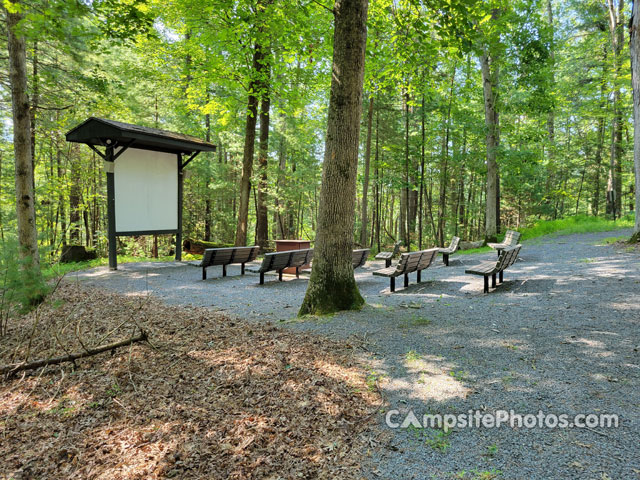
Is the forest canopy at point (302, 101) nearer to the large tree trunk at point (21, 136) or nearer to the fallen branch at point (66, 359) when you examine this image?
the large tree trunk at point (21, 136)

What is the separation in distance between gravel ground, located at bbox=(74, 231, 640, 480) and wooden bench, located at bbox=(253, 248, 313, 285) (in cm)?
90

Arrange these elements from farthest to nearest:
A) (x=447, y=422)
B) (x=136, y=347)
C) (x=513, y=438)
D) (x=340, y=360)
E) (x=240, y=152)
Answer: (x=240, y=152) < (x=136, y=347) < (x=340, y=360) < (x=447, y=422) < (x=513, y=438)

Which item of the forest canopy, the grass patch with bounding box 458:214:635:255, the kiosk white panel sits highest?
the forest canopy

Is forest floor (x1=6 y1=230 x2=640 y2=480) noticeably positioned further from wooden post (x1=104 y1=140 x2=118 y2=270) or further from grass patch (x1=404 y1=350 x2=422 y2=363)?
wooden post (x1=104 y1=140 x2=118 y2=270)

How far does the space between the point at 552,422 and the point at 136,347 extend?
14.0 feet

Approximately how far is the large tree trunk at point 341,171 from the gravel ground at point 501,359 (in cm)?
47

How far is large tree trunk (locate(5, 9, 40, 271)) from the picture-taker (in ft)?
20.6

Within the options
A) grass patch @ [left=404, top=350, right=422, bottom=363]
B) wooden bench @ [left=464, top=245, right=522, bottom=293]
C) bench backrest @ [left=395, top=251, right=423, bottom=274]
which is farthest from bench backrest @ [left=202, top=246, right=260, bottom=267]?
grass patch @ [left=404, top=350, right=422, bottom=363]

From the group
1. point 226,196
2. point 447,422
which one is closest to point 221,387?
point 447,422

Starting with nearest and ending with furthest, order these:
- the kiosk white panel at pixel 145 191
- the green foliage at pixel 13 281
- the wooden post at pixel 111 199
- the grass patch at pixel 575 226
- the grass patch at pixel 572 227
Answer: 1. the green foliage at pixel 13 281
2. the wooden post at pixel 111 199
3. the kiosk white panel at pixel 145 191
4. the grass patch at pixel 572 227
5. the grass patch at pixel 575 226

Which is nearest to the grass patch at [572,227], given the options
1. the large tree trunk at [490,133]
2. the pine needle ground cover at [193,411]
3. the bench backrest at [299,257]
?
the large tree trunk at [490,133]

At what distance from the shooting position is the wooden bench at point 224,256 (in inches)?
371

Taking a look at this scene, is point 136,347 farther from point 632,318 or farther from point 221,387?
point 632,318

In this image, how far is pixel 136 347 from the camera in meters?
4.27
